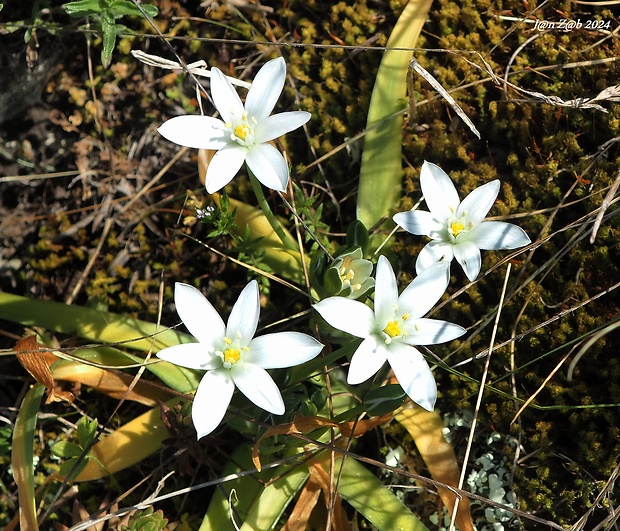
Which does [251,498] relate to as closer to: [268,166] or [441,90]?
[268,166]

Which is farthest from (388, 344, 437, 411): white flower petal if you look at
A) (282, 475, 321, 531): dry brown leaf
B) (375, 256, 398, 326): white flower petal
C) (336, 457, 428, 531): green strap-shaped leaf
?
(282, 475, 321, 531): dry brown leaf

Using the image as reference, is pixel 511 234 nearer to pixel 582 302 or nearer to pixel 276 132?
pixel 582 302

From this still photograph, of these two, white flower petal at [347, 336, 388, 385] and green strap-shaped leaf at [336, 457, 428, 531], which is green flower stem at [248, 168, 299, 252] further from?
green strap-shaped leaf at [336, 457, 428, 531]

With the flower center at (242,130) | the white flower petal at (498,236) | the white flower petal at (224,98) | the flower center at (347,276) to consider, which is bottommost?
the flower center at (347,276)


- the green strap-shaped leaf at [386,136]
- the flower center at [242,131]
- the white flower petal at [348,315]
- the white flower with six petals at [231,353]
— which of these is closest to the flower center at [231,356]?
the white flower with six petals at [231,353]

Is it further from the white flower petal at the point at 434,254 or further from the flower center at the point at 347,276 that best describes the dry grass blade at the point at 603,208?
the flower center at the point at 347,276

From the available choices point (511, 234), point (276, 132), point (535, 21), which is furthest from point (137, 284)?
point (535, 21)
